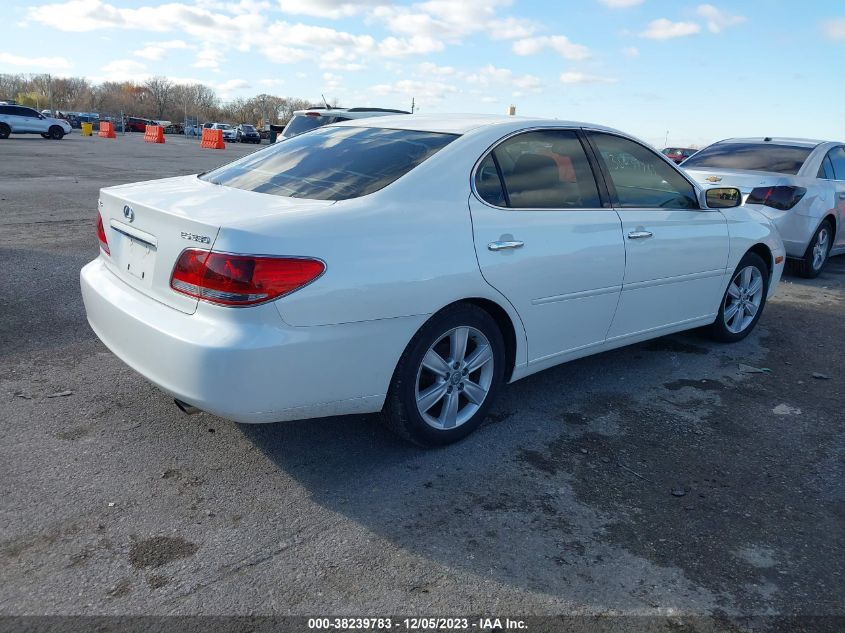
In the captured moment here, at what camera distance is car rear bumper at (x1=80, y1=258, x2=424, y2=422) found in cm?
276

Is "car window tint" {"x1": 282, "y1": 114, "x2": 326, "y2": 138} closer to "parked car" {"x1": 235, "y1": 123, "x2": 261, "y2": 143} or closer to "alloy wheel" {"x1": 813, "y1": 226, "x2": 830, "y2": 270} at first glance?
"alloy wheel" {"x1": 813, "y1": 226, "x2": 830, "y2": 270}

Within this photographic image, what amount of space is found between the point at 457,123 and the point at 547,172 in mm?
576

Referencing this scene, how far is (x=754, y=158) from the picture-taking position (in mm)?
8570

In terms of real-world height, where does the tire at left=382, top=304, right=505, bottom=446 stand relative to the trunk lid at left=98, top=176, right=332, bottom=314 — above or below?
below

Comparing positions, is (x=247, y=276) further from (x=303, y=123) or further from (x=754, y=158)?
(x=303, y=123)

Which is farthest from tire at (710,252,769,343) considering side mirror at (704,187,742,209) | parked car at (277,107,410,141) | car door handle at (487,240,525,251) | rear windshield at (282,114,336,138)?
rear windshield at (282,114,336,138)

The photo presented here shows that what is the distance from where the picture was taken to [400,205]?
3207 millimetres

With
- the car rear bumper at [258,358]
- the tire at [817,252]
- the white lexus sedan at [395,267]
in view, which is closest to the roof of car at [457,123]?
the white lexus sedan at [395,267]

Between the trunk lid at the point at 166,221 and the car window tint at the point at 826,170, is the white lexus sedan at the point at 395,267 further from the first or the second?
the car window tint at the point at 826,170

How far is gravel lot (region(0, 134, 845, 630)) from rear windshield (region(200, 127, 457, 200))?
1271mm

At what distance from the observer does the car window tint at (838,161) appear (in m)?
8.75

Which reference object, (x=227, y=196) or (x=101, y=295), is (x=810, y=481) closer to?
(x=227, y=196)

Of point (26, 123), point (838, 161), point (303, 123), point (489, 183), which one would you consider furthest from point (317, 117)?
A: point (26, 123)

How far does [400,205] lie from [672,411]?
7.23 feet
